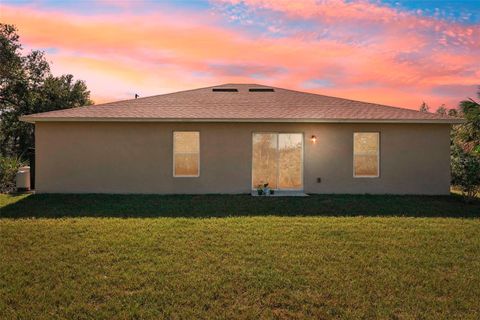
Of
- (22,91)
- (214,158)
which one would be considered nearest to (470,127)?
(214,158)

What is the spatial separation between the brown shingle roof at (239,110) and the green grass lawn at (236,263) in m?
3.59

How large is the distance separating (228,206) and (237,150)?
9.38 feet

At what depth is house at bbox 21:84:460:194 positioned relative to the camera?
11664 millimetres

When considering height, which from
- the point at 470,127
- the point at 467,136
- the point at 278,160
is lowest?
the point at 278,160

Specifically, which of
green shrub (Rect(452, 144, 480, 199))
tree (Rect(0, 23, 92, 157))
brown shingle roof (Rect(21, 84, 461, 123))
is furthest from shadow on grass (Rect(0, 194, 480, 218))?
tree (Rect(0, 23, 92, 157))

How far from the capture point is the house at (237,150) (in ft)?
38.3

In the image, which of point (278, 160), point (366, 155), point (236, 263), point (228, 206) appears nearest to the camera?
point (236, 263)

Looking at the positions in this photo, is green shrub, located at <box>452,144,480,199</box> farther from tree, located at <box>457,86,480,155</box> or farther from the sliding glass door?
the sliding glass door

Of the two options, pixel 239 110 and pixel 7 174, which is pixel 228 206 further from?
pixel 7 174

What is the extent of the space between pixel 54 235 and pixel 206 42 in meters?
10.3

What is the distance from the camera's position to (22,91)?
26000 millimetres

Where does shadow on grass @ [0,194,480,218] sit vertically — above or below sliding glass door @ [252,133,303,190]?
below

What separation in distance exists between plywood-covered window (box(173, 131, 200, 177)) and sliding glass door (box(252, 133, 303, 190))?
2039 millimetres

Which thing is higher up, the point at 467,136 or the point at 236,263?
the point at 467,136
